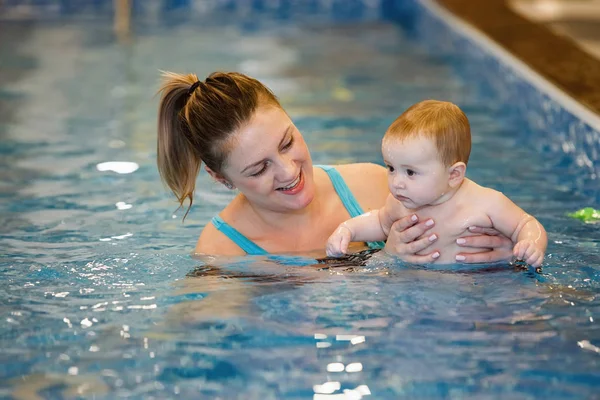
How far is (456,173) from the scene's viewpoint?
10.9 feet

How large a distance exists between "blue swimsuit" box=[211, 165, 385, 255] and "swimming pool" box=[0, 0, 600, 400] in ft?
0.33

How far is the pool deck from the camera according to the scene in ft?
21.0

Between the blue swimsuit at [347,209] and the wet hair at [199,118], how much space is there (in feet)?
0.72

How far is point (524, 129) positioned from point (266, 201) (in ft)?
10.7

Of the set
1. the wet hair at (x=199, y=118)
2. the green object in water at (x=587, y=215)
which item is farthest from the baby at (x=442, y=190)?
the green object in water at (x=587, y=215)

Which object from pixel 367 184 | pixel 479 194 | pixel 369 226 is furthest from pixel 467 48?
pixel 479 194

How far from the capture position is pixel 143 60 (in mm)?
9211

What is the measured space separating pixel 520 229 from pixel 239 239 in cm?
108

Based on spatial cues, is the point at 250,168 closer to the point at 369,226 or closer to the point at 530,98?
the point at 369,226

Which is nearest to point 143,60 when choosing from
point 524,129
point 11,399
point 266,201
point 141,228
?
point 524,129

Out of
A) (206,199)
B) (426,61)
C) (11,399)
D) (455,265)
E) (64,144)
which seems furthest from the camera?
(426,61)

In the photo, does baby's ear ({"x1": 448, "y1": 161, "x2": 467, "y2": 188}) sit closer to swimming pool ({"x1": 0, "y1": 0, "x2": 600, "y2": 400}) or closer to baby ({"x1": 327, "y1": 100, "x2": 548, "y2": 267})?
baby ({"x1": 327, "y1": 100, "x2": 548, "y2": 267})

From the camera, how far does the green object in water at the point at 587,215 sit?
446cm

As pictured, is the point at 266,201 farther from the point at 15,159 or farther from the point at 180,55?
the point at 180,55
